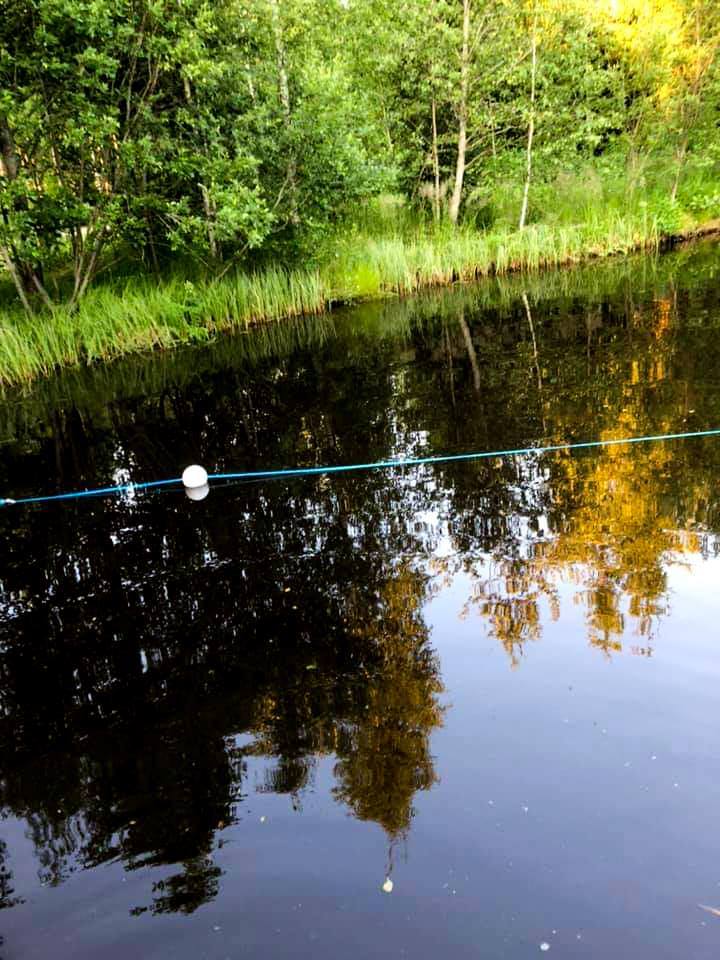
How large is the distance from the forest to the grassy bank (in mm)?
45

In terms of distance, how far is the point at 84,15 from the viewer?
8867 mm

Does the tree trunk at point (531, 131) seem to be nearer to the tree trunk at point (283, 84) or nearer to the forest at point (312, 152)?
the forest at point (312, 152)

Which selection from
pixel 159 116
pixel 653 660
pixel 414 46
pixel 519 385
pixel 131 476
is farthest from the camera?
pixel 414 46

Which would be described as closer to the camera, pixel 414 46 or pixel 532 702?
pixel 532 702

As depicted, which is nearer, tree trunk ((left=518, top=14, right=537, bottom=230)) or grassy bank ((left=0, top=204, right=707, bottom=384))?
grassy bank ((left=0, top=204, right=707, bottom=384))

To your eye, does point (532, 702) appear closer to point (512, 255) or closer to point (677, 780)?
point (677, 780)

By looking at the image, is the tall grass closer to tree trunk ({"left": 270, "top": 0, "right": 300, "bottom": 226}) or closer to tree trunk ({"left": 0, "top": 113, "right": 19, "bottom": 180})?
tree trunk ({"left": 270, "top": 0, "right": 300, "bottom": 226})

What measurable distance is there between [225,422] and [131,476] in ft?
5.52

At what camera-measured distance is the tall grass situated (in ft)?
36.0

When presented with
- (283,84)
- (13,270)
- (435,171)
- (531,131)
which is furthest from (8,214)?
(531,131)

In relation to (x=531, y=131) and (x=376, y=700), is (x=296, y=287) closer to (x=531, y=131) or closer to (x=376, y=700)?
(x=531, y=131)

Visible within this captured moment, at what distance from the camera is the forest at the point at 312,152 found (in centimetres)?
1012

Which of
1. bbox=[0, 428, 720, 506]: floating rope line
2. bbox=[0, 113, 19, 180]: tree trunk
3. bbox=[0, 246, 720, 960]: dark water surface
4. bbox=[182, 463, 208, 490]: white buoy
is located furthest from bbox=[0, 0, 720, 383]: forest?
bbox=[182, 463, 208, 490]: white buoy

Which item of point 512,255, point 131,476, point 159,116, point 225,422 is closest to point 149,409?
point 225,422
